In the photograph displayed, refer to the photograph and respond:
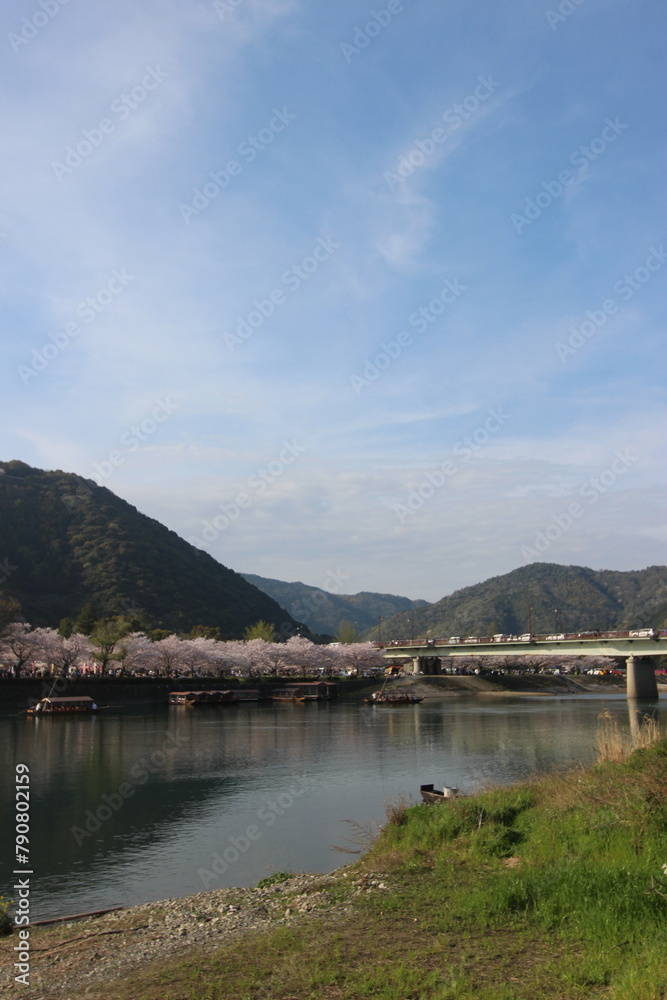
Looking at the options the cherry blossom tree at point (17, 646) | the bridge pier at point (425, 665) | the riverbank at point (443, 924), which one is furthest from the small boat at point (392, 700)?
the riverbank at point (443, 924)

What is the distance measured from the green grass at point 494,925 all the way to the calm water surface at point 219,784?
20.2 ft

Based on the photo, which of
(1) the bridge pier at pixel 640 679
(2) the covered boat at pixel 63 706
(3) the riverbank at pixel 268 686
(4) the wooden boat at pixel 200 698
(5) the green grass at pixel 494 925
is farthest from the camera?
(1) the bridge pier at pixel 640 679

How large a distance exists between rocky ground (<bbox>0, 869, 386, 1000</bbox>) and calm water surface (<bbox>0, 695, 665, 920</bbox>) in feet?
9.04

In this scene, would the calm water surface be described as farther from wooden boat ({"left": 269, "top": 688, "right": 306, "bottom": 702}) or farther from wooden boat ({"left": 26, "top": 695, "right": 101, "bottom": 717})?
wooden boat ({"left": 269, "top": 688, "right": 306, "bottom": 702})

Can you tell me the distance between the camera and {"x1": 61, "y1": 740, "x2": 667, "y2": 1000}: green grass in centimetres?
750

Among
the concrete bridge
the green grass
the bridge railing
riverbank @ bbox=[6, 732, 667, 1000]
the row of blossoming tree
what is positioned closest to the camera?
the green grass

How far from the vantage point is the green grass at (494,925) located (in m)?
7.50

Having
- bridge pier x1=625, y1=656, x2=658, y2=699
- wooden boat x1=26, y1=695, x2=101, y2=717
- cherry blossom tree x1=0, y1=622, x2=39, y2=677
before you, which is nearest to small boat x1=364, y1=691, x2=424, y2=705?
bridge pier x1=625, y1=656, x2=658, y2=699

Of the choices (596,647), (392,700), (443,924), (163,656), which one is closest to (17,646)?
(163,656)

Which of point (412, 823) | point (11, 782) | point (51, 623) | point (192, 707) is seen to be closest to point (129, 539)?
point (51, 623)

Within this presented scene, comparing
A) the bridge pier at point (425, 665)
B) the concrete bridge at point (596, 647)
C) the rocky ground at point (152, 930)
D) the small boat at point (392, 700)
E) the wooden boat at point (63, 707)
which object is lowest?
the small boat at point (392, 700)

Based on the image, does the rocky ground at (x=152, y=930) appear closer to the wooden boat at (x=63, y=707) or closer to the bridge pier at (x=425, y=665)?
the wooden boat at (x=63, y=707)

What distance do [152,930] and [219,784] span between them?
19648 mm

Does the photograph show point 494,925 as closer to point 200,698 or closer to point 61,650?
point 200,698
